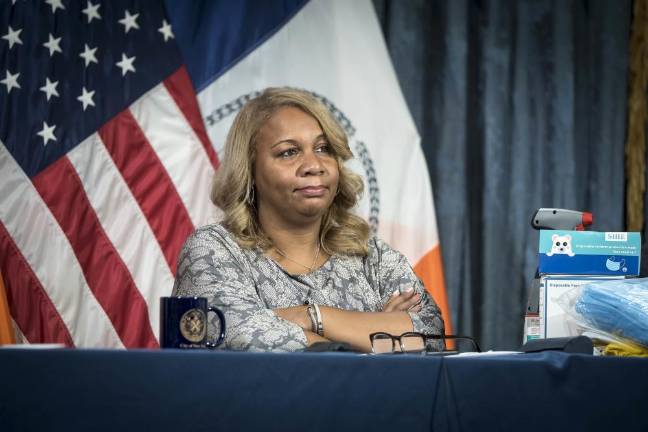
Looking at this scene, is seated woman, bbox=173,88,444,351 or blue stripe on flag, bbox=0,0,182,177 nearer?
seated woman, bbox=173,88,444,351

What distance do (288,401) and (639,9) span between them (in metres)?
3.30

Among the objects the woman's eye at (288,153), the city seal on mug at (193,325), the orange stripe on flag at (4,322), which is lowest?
the orange stripe on flag at (4,322)

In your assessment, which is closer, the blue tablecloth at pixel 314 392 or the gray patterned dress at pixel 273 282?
the blue tablecloth at pixel 314 392

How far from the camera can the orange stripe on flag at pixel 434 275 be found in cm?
388

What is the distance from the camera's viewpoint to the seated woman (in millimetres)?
2520

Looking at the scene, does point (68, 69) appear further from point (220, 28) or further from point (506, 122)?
point (506, 122)

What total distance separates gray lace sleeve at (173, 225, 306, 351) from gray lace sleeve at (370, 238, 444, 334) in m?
0.41

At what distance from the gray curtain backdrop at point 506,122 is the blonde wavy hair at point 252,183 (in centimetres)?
132

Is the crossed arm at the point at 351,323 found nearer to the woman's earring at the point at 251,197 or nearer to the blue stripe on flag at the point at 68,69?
the woman's earring at the point at 251,197

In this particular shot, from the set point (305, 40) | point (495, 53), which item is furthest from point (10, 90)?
point (495, 53)

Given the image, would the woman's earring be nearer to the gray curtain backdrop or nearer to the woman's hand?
the woman's hand

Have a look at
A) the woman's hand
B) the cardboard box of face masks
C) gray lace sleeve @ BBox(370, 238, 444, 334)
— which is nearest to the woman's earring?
gray lace sleeve @ BBox(370, 238, 444, 334)

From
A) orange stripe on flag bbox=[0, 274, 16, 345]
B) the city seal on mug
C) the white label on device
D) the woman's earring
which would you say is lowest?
orange stripe on flag bbox=[0, 274, 16, 345]

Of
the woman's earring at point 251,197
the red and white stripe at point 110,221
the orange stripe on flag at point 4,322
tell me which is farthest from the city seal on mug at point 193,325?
the red and white stripe at point 110,221
